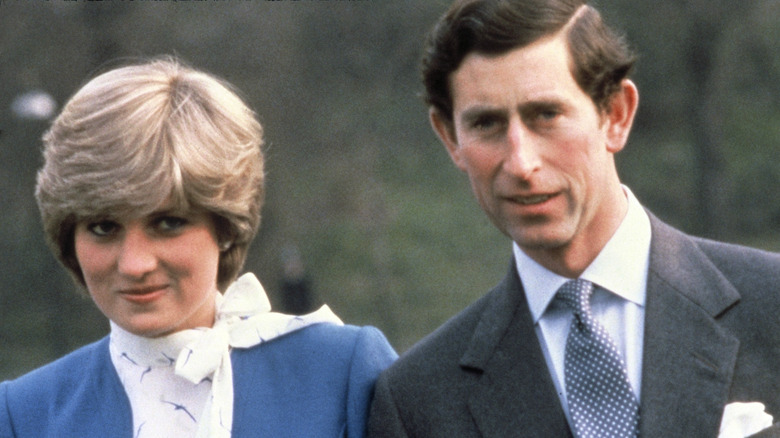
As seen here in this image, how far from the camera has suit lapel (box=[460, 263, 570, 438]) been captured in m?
2.93

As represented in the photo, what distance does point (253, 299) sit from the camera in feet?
11.0

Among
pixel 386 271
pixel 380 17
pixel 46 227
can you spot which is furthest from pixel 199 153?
pixel 386 271

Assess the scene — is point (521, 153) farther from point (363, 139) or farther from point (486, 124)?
point (363, 139)

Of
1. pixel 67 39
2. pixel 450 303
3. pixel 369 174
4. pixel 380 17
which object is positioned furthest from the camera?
pixel 450 303

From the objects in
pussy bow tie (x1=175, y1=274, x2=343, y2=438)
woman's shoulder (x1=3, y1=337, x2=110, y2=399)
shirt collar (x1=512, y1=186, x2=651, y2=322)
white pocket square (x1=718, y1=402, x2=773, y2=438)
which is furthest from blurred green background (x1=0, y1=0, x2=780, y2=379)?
white pocket square (x1=718, y1=402, x2=773, y2=438)

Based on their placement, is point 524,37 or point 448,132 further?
point 448,132

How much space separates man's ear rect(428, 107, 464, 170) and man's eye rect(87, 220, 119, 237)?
2.85ft

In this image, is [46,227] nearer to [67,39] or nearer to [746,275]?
[746,275]

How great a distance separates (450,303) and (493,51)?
1142 cm

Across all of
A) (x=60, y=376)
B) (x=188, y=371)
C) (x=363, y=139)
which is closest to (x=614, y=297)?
(x=188, y=371)

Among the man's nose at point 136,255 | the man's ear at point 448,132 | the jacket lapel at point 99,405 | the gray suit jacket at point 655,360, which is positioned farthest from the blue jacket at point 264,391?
the man's ear at point 448,132

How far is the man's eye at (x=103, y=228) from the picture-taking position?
3.02m

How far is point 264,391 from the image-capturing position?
10.6 ft

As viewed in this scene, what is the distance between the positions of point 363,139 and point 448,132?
9.95 meters
